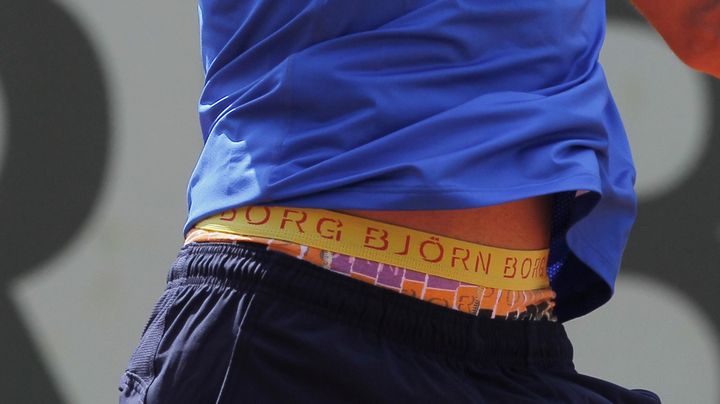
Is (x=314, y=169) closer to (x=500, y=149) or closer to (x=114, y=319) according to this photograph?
(x=500, y=149)

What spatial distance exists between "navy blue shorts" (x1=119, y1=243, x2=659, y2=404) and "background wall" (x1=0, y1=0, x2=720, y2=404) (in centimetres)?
160

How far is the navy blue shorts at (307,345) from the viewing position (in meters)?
1.02

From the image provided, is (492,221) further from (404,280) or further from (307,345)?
(307,345)

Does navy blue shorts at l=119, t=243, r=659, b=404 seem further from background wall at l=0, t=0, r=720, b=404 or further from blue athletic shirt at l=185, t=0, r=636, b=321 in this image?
background wall at l=0, t=0, r=720, b=404

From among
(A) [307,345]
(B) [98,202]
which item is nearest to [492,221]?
(A) [307,345]

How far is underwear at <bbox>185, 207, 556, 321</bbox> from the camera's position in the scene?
105cm

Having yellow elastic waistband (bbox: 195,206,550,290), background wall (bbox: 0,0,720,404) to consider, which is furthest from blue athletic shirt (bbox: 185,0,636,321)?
background wall (bbox: 0,0,720,404)

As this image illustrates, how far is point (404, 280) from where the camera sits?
1.05 metres

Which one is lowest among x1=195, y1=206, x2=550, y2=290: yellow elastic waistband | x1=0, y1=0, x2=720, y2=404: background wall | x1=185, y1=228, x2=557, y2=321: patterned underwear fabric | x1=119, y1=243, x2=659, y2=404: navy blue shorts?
x1=119, y1=243, x2=659, y2=404: navy blue shorts

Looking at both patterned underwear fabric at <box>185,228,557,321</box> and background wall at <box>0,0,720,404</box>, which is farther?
background wall at <box>0,0,720,404</box>

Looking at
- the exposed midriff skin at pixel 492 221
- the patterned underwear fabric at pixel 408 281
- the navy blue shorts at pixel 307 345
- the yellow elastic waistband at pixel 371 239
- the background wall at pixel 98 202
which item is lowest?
the navy blue shorts at pixel 307 345

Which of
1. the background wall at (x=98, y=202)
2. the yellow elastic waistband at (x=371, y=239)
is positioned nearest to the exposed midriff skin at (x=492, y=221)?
the yellow elastic waistband at (x=371, y=239)

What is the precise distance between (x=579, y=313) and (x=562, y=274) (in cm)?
5

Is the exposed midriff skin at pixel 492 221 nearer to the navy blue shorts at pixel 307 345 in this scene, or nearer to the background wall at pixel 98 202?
the navy blue shorts at pixel 307 345
